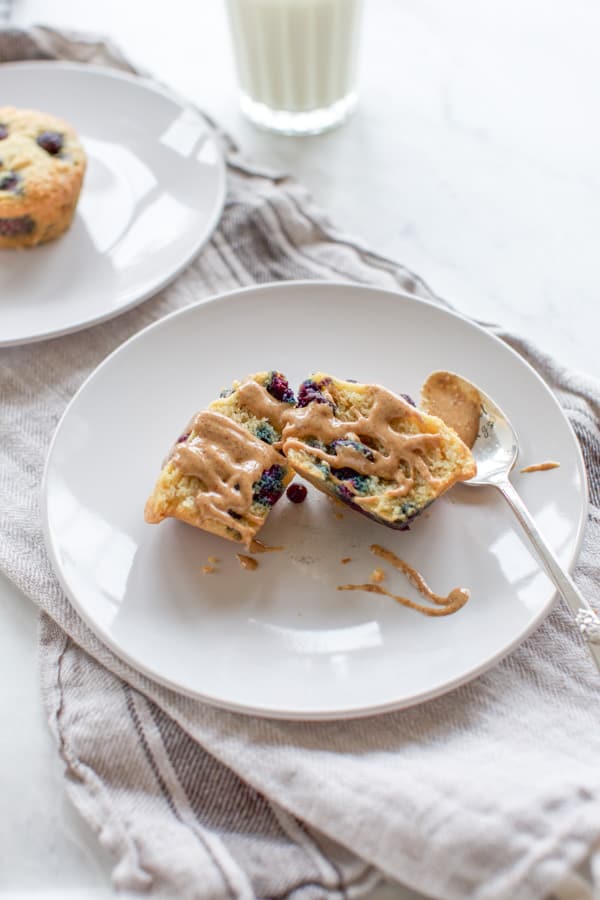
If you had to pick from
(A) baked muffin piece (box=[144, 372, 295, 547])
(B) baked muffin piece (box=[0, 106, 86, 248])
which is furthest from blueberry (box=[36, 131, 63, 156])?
(A) baked muffin piece (box=[144, 372, 295, 547])

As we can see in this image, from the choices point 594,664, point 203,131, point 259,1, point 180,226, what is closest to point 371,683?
point 594,664

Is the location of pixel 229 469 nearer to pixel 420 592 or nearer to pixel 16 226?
pixel 420 592

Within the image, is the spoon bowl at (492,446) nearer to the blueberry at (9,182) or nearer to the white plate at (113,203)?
the white plate at (113,203)

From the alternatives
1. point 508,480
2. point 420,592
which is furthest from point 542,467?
point 420,592

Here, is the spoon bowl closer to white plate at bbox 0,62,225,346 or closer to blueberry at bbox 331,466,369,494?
blueberry at bbox 331,466,369,494

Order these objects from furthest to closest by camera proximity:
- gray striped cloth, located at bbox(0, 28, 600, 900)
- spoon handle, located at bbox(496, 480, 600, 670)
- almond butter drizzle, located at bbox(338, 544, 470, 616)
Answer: almond butter drizzle, located at bbox(338, 544, 470, 616), spoon handle, located at bbox(496, 480, 600, 670), gray striped cloth, located at bbox(0, 28, 600, 900)

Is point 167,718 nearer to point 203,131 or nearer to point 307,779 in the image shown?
point 307,779
